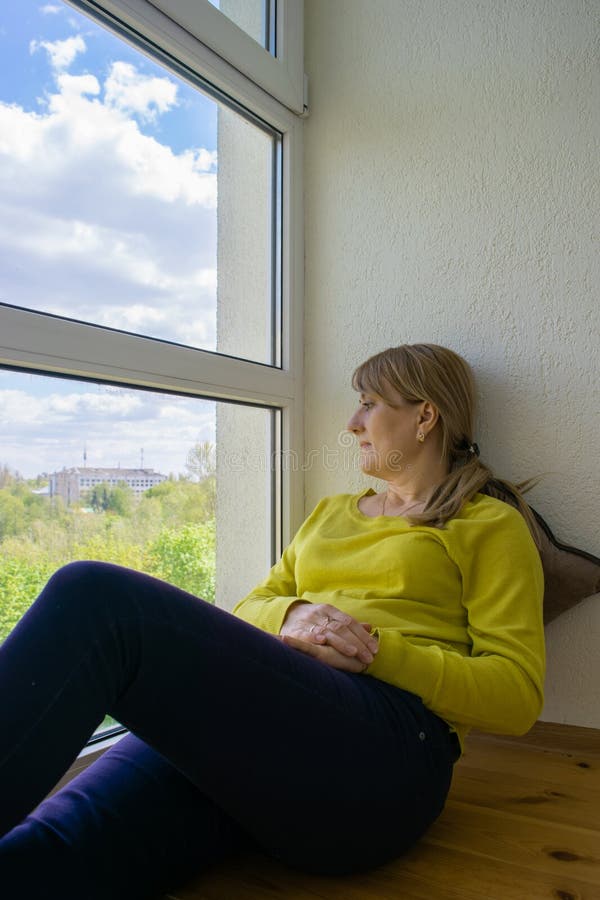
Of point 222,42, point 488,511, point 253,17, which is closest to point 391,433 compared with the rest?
point 488,511

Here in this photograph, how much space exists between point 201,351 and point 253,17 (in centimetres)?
90

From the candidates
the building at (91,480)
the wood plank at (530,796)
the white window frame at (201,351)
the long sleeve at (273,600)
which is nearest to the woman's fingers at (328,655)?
the long sleeve at (273,600)

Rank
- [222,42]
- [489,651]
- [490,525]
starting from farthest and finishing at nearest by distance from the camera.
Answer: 1. [222,42]
2. [490,525]
3. [489,651]

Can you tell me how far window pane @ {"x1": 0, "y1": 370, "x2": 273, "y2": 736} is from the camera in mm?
1205

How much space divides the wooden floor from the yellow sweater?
0.15 m

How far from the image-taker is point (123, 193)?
4.53 ft

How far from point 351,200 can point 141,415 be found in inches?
31.8

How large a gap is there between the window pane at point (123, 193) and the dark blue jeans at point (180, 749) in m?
0.62

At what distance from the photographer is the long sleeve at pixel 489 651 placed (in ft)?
3.43

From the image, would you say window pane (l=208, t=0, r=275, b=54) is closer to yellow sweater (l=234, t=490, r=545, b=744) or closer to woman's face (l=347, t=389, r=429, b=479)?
woman's face (l=347, t=389, r=429, b=479)

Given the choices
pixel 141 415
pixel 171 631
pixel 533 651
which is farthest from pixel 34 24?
pixel 533 651

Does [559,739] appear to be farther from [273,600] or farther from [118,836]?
[118,836]

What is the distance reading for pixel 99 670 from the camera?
80 centimetres

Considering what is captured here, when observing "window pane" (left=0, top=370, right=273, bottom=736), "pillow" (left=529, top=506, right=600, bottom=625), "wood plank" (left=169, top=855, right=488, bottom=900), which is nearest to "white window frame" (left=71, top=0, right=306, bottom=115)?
"window pane" (left=0, top=370, right=273, bottom=736)
